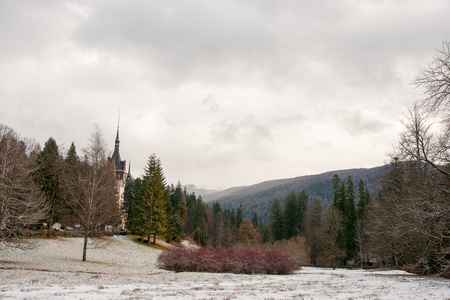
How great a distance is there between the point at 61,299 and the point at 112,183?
86.1 feet

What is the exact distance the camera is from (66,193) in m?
33.9

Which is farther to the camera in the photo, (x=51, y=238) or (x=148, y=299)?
(x=51, y=238)

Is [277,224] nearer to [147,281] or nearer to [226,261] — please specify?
[226,261]

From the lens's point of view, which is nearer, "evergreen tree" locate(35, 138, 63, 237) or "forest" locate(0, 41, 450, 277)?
"forest" locate(0, 41, 450, 277)

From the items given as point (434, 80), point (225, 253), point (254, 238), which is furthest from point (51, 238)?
point (254, 238)

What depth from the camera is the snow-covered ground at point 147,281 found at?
9.83 m

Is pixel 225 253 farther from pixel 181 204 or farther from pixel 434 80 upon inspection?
pixel 181 204

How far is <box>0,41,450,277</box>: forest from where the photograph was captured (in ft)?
48.2

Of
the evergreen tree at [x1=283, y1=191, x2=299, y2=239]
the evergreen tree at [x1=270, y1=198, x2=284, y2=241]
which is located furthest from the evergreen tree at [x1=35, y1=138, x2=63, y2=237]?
the evergreen tree at [x1=270, y1=198, x2=284, y2=241]

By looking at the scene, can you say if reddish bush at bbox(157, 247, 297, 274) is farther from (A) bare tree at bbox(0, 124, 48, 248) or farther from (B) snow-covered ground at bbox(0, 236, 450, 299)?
(A) bare tree at bbox(0, 124, 48, 248)

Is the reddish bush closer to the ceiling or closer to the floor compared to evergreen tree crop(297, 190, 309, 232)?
closer to the floor

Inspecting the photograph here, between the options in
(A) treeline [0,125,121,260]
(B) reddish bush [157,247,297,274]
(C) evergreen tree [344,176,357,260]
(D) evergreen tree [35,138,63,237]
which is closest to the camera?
(A) treeline [0,125,121,260]

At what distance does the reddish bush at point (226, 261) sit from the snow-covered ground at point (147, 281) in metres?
1.44

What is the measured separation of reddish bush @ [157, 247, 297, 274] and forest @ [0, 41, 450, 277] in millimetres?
7026
